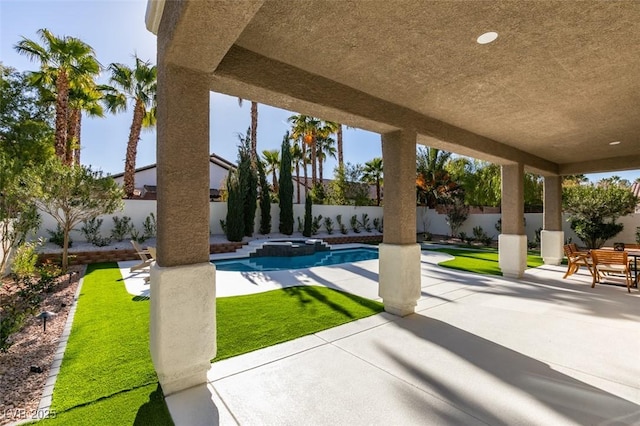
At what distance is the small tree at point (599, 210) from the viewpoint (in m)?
13.0

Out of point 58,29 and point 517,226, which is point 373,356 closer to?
point 517,226

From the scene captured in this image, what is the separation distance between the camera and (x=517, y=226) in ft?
29.9

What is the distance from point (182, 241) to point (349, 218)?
1983 centimetres

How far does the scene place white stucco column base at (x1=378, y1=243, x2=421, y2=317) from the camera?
18.0 ft

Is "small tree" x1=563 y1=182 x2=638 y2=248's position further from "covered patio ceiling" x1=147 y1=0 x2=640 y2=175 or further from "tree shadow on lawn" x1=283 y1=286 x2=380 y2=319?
"tree shadow on lawn" x1=283 y1=286 x2=380 y2=319

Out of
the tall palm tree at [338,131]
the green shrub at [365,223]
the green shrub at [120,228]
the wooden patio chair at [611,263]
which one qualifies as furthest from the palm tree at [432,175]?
the green shrub at [120,228]

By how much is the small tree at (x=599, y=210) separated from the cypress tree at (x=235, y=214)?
16.7 meters

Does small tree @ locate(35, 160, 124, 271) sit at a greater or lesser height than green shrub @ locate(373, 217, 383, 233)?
greater

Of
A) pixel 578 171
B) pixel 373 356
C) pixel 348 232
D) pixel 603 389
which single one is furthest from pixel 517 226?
pixel 348 232

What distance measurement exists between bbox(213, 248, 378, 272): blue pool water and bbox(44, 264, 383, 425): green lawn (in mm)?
4423

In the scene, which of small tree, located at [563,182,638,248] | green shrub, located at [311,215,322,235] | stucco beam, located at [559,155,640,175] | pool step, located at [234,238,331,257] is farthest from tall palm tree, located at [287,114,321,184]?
small tree, located at [563,182,638,248]

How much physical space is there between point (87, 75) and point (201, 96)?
49.3 ft

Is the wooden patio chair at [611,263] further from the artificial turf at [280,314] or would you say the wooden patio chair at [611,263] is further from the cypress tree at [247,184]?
the cypress tree at [247,184]

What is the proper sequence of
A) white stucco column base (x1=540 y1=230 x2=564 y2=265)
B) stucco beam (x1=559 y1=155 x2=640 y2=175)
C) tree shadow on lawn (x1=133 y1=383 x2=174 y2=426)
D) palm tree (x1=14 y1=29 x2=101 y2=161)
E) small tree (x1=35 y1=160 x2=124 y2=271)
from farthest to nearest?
palm tree (x1=14 y1=29 x2=101 y2=161) → white stucco column base (x1=540 y1=230 x2=564 y2=265) → stucco beam (x1=559 y1=155 x2=640 y2=175) → small tree (x1=35 y1=160 x2=124 y2=271) → tree shadow on lawn (x1=133 y1=383 x2=174 y2=426)
